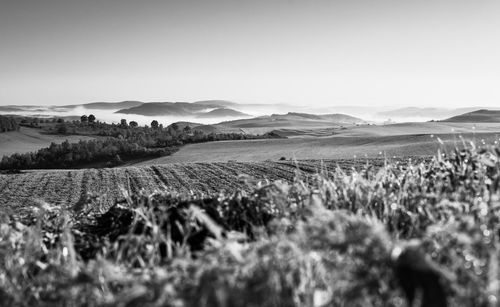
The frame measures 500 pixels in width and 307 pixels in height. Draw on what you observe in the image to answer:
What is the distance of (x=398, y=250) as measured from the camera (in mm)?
1757

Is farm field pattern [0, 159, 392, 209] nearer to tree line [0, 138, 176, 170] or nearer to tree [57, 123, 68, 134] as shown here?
tree line [0, 138, 176, 170]

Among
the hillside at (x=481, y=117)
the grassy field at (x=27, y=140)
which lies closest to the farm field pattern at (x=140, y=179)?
the grassy field at (x=27, y=140)

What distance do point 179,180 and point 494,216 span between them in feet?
180

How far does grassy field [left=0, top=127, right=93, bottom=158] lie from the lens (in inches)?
5212

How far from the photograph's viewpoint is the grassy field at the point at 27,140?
132 meters

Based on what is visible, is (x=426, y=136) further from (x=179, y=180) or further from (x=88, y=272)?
(x=88, y=272)

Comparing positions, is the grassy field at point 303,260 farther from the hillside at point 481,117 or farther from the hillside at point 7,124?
the hillside at point 481,117

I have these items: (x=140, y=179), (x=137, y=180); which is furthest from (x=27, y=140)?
(x=137, y=180)

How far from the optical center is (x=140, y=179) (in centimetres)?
5972

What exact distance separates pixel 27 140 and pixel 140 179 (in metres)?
99.1

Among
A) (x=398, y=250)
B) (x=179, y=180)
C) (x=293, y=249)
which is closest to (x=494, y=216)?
(x=398, y=250)

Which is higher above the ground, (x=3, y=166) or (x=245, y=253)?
(x=245, y=253)

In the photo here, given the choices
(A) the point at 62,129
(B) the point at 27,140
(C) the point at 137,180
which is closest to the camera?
(C) the point at 137,180

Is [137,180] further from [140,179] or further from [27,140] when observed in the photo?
[27,140]
